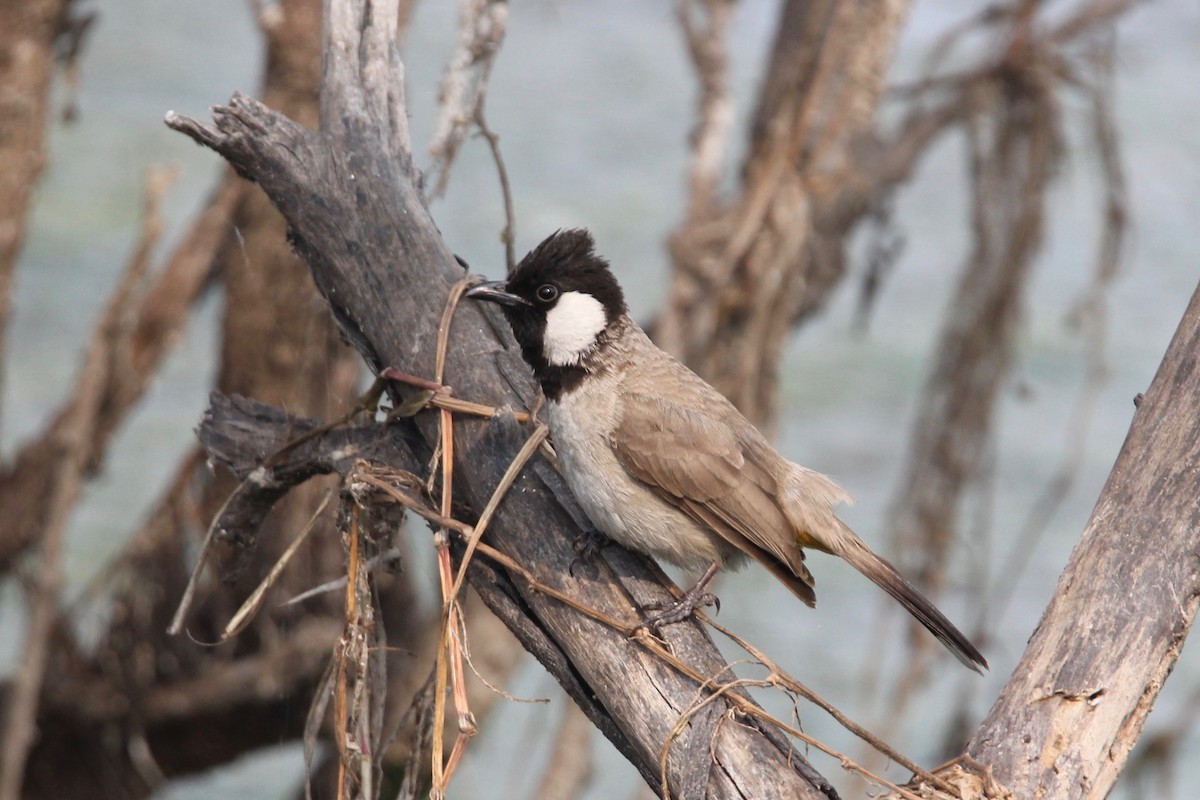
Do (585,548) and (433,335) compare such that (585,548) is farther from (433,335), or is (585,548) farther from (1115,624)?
(1115,624)

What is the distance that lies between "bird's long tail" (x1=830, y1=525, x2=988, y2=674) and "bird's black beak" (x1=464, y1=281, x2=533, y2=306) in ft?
3.13

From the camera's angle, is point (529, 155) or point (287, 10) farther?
point (529, 155)

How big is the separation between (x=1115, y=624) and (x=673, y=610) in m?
0.83

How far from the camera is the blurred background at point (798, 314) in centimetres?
720

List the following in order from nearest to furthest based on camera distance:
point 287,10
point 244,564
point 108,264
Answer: point 244,564
point 287,10
point 108,264

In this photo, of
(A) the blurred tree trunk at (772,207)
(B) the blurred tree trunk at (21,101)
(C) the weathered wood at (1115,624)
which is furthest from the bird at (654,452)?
(B) the blurred tree trunk at (21,101)

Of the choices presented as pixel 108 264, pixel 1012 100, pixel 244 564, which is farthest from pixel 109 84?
pixel 244 564

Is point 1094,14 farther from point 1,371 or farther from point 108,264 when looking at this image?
point 108,264

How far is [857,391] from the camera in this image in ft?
35.7

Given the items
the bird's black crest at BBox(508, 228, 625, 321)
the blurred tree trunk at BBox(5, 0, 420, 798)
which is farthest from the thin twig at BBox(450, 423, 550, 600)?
the blurred tree trunk at BBox(5, 0, 420, 798)

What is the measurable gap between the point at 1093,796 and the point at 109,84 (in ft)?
37.3

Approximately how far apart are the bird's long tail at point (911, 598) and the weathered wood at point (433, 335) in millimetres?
535

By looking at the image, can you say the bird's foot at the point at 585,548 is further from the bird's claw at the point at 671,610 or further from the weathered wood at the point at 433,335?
the bird's claw at the point at 671,610

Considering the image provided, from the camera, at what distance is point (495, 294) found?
301 centimetres
